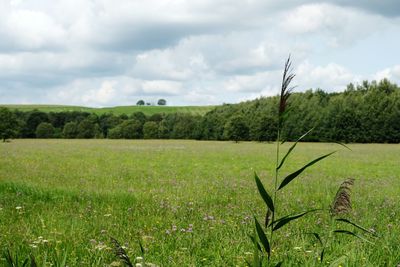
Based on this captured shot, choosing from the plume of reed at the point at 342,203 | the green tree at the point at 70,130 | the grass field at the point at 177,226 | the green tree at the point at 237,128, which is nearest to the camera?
the plume of reed at the point at 342,203

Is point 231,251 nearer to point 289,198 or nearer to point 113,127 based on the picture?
point 289,198

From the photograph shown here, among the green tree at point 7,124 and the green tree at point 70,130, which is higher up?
the green tree at point 7,124

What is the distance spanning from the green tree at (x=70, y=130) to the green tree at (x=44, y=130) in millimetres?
3326

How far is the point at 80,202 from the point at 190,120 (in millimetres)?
99444

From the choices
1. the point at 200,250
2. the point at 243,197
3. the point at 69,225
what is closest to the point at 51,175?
the point at 243,197

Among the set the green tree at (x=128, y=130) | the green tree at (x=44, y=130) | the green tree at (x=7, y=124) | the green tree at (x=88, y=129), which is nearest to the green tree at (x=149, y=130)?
the green tree at (x=128, y=130)

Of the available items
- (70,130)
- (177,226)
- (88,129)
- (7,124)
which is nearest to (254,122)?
(88,129)

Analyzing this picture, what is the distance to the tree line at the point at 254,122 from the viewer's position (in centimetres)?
8144

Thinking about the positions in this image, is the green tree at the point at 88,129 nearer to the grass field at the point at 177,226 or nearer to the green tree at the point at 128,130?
the green tree at the point at 128,130

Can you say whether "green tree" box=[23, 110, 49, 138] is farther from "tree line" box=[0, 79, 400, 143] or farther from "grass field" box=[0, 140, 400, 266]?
"grass field" box=[0, 140, 400, 266]

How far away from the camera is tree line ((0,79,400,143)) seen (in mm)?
81438

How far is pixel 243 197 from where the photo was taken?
35.4 ft

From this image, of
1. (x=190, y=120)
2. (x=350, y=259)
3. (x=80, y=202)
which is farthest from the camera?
(x=190, y=120)

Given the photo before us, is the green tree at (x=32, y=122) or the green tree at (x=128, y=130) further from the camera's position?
the green tree at (x=128, y=130)
